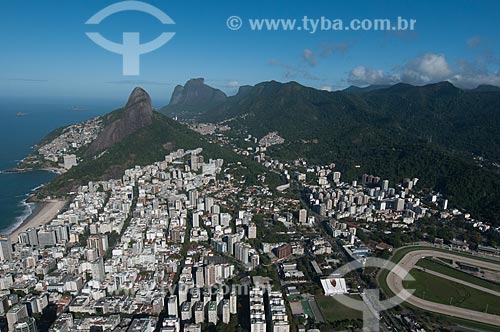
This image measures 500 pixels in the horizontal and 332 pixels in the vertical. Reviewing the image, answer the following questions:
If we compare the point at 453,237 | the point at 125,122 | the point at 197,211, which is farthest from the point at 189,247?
the point at 125,122

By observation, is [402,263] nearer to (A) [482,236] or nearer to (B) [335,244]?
(B) [335,244]

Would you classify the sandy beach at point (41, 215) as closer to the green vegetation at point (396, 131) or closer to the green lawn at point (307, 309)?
the green lawn at point (307, 309)

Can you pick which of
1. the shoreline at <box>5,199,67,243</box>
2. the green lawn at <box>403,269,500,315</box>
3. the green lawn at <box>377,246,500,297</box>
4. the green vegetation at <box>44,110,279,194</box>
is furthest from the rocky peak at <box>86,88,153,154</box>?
the green lawn at <box>403,269,500,315</box>

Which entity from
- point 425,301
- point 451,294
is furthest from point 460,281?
point 425,301

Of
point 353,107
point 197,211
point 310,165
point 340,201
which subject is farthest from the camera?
point 353,107

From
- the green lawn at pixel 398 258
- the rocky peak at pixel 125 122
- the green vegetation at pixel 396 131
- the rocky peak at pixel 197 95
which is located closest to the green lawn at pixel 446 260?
the green lawn at pixel 398 258

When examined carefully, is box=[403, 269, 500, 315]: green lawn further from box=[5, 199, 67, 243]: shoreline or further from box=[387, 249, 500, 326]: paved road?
box=[5, 199, 67, 243]: shoreline

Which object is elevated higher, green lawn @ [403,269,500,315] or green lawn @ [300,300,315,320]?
green lawn @ [403,269,500,315]
